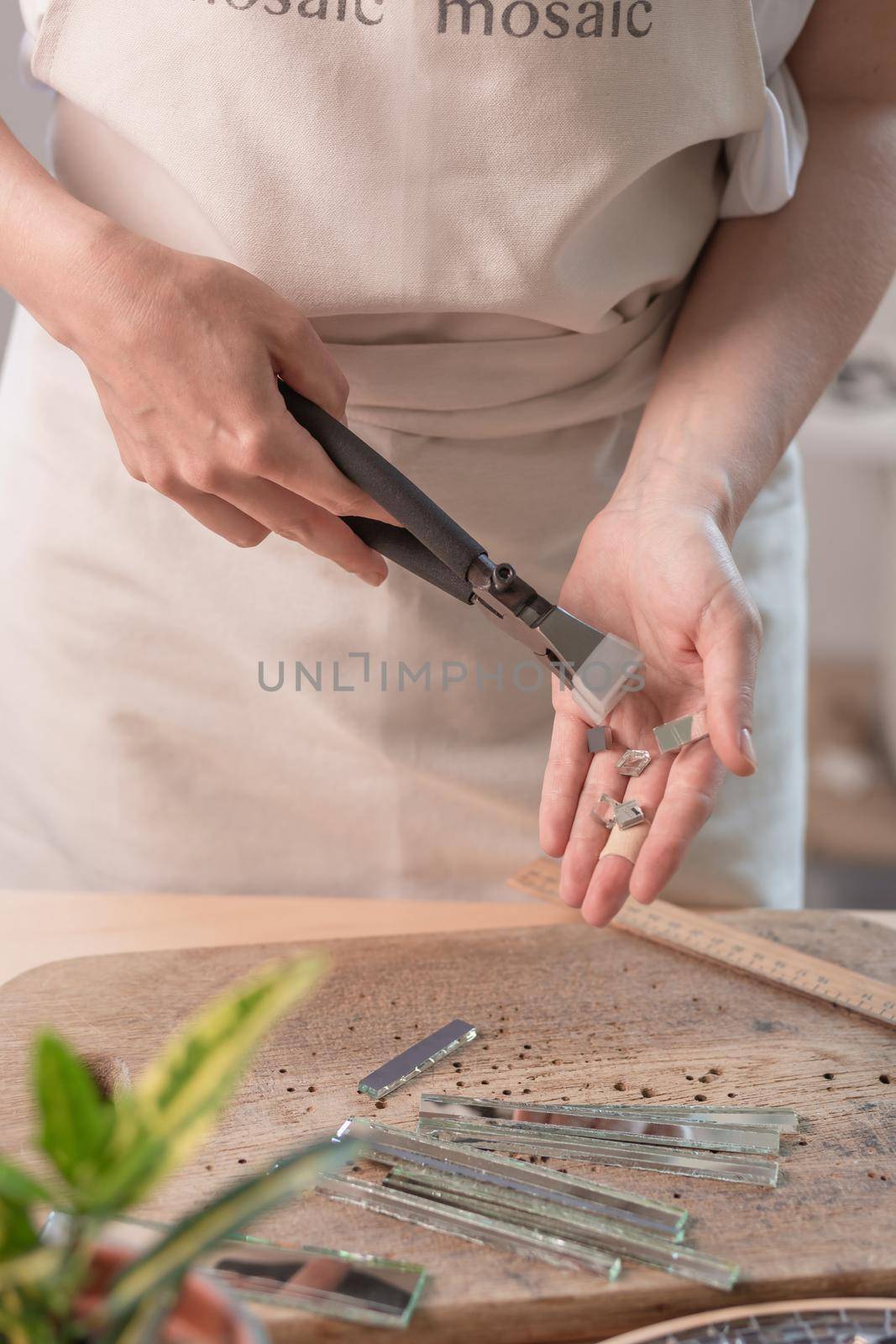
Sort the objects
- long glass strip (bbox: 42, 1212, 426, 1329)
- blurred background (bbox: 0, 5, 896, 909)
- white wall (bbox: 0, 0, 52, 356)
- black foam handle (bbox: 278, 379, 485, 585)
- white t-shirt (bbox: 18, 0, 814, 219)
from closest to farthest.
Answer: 1. long glass strip (bbox: 42, 1212, 426, 1329)
2. black foam handle (bbox: 278, 379, 485, 585)
3. white t-shirt (bbox: 18, 0, 814, 219)
4. white wall (bbox: 0, 0, 52, 356)
5. blurred background (bbox: 0, 5, 896, 909)

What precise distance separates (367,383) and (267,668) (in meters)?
0.25

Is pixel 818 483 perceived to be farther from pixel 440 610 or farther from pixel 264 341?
pixel 264 341

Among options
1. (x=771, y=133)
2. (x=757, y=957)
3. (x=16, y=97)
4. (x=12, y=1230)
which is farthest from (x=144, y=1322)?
(x=16, y=97)

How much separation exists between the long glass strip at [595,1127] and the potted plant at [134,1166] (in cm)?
37

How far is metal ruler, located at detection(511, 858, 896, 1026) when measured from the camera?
0.76 m

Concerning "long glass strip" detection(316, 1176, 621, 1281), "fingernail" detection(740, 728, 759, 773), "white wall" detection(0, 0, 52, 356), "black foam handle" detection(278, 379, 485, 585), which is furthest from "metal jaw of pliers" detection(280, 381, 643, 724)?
"white wall" detection(0, 0, 52, 356)

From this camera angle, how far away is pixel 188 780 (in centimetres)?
100

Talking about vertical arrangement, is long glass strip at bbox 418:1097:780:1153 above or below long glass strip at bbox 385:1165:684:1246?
above

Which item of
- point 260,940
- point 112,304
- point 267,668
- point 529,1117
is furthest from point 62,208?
point 529,1117

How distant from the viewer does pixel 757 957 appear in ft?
2.64

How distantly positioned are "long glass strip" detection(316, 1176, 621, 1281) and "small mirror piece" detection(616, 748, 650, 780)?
0.31 m

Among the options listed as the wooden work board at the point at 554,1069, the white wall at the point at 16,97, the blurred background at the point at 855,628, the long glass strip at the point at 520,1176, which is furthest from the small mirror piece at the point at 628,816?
the blurred background at the point at 855,628

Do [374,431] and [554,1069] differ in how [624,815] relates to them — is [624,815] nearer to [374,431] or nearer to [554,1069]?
[554,1069]

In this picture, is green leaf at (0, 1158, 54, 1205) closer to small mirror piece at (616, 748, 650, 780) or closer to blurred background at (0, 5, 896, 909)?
small mirror piece at (616, 748, 650, 780)
